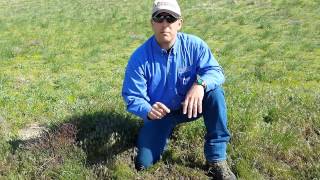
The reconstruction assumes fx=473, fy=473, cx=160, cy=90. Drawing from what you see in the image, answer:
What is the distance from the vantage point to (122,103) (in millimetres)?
7488

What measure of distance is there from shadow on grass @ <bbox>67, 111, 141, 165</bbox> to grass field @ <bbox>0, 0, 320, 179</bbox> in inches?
0.6

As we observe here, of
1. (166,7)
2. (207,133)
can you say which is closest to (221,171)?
(207,133)

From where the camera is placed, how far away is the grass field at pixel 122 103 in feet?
19.2

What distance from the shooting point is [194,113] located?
5312 mm

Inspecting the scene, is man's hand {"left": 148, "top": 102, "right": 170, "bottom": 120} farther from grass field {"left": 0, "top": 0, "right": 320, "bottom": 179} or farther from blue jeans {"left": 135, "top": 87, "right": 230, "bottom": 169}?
grass field {"left": 0, "top": 0, "right": 320, "bottom": 179}

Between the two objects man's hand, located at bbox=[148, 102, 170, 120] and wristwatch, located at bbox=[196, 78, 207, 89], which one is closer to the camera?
man's hand, located at bbox=[148, 102, 170, 120]

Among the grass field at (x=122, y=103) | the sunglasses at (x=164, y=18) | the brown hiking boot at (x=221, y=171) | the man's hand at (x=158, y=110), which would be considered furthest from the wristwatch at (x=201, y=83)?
the grass field at (x=122, y=103)

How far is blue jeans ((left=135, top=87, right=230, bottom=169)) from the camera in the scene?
5.50 metres

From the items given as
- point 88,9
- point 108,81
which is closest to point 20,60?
point 108,81

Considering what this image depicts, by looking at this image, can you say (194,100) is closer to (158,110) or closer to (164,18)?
(158,110)

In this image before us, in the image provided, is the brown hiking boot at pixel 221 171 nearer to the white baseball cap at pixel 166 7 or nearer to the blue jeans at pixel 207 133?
the blue jeans at pixel 207 133

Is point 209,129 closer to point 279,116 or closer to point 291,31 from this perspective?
point 279,116

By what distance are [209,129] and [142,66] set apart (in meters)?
1.09

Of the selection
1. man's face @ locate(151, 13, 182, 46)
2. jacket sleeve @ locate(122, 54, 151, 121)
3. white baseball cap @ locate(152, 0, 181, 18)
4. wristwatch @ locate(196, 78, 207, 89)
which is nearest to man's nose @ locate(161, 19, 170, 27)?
man's face @ locate(151, 13, 182, 46)
